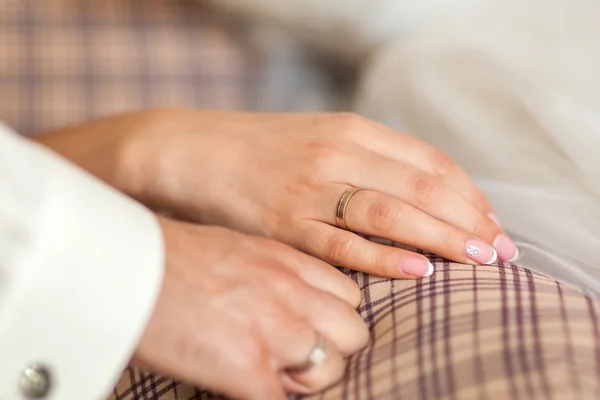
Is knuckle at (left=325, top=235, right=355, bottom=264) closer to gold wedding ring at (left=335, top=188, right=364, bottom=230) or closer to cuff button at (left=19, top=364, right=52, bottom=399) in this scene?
gold wedding ring at (left=335, top=188, right=364, bottom=230)

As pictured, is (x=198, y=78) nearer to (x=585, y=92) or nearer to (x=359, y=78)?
(x=359, y=78)

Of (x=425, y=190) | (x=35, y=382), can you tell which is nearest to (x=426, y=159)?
(x=425, y=190)

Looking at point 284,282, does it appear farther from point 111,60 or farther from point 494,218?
point 111,60

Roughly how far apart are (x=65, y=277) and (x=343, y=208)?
0.88ft

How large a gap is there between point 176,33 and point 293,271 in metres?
0.54

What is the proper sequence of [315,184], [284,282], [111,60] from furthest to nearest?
1. [111,60]
2. [315,184]
3. [284,282]

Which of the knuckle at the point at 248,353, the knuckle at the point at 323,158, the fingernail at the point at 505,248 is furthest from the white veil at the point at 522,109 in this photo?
the knuckle at the point at 248,353

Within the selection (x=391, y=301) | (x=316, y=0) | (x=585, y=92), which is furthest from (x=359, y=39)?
(x=391, y=301)

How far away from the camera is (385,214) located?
573mm

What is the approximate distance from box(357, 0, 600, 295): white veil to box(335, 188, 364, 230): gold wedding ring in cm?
15

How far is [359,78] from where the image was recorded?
95 centimetres

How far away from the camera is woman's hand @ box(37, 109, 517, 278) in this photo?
566 millimetres

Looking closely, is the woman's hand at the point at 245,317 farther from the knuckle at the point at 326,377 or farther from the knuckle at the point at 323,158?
the knuckle at the point at 323,158

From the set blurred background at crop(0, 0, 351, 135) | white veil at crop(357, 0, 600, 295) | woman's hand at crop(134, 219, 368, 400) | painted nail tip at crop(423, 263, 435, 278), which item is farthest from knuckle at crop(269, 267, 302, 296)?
blurred background at crop(0, 0, 351, 135)
